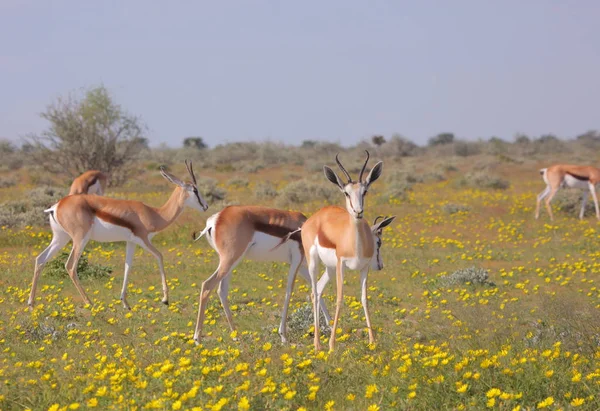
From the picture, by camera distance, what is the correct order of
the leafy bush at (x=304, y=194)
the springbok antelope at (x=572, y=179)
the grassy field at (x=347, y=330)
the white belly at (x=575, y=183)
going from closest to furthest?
1. the grassy field at (x=347, y=330)
2. the springbok antelope at (x=572, y=179)
3. the white belly at (x=575, y=183)
4. the leafy bush at (x=304, y=194)

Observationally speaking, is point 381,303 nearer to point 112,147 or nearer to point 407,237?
point 407,237

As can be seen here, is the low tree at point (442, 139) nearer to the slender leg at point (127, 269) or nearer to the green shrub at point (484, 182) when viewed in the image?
the green shrub at point (484, 182)

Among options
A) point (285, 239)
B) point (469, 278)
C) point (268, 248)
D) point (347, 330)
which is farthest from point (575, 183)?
point (268, 248)

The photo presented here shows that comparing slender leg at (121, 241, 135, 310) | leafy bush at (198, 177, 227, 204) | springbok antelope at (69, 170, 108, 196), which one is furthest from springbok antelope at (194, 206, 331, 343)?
leafy bush at (198, 177, 227, 204)

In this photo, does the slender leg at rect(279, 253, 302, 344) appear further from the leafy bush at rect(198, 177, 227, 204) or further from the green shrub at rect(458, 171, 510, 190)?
the green shrub at rect(458, 171, 510, 190)

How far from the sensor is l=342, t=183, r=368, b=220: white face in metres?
7.09

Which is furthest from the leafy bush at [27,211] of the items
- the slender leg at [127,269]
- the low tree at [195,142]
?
the low tree at [195,142]

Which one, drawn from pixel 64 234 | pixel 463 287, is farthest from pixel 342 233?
pixel 64 234

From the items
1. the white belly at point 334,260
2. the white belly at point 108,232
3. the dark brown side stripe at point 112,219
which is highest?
the white belly at point 334,260

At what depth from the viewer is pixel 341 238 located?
7863 mm

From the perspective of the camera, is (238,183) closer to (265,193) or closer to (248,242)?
(265,193)

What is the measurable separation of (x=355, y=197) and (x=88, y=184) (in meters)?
12.7

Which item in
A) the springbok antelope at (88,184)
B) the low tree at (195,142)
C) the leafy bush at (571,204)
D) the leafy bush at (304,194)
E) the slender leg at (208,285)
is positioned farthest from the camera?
the low tree at (195,142)

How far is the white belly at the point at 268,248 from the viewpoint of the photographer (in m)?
8.80
